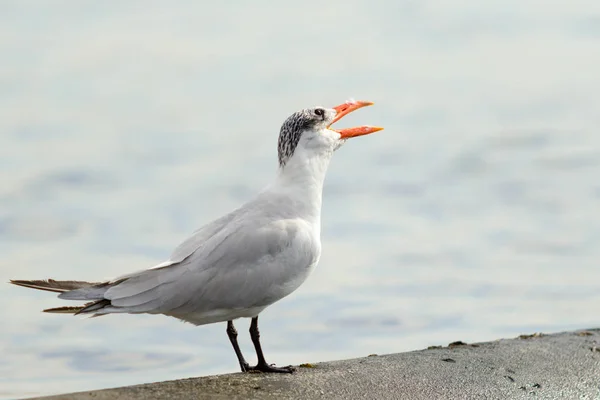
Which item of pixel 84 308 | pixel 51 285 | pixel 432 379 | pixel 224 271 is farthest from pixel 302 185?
pixel 51 285

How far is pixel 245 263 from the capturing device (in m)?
5.89

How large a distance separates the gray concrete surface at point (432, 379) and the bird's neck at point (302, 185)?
99 centimetres

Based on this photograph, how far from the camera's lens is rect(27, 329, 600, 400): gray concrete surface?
16.7 feet

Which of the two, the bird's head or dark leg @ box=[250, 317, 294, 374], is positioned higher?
the bird's head

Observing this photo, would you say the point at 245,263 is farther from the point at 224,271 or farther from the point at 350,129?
the point at 350,129

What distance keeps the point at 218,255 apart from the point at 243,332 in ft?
10.3

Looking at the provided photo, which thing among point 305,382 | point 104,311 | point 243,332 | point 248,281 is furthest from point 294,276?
point 243,332

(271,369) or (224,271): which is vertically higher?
(224,271)

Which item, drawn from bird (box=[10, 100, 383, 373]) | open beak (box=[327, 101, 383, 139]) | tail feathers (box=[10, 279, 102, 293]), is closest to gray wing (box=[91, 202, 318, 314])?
bird (box=[10, 100, 383, 373])

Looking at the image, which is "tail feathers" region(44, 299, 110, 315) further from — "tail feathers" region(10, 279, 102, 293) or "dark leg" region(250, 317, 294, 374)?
"dark leg" region(250, 317, 294, 374)

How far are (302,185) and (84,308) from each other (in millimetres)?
1641

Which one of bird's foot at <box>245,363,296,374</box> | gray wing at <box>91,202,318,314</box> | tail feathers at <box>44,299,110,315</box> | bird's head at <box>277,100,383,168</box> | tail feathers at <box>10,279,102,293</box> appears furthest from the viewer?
bird's head at <box>277,100,383,168</box>

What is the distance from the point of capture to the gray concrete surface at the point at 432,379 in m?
5.10

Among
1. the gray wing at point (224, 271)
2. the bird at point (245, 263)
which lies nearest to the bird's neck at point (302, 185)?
the bird at point (245, 263)
